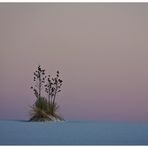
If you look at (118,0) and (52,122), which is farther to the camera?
(52,122)

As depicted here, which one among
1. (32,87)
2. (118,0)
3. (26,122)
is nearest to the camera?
(118,0)

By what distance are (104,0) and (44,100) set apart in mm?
9815

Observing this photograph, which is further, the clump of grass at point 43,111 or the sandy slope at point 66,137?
Result: the clump of grass at point 43,111

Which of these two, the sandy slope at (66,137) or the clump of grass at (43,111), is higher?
the clump of grass at (43,111)

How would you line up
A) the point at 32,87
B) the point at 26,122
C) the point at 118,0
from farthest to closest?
the point at 26,122, the point at 32,87, the point at 118,0

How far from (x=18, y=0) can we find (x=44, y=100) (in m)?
9.72

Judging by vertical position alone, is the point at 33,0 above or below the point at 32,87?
below

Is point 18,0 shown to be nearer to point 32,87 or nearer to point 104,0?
point 104,0

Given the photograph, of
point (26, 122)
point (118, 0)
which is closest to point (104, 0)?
point (118, 0)

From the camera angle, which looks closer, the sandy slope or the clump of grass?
the sandy slope

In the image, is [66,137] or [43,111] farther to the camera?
[43,111]

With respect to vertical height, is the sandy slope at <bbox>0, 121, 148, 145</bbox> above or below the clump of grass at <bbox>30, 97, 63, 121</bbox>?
below

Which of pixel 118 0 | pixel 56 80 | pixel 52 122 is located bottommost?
pixel 118 0

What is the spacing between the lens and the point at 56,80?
17.1 metres
